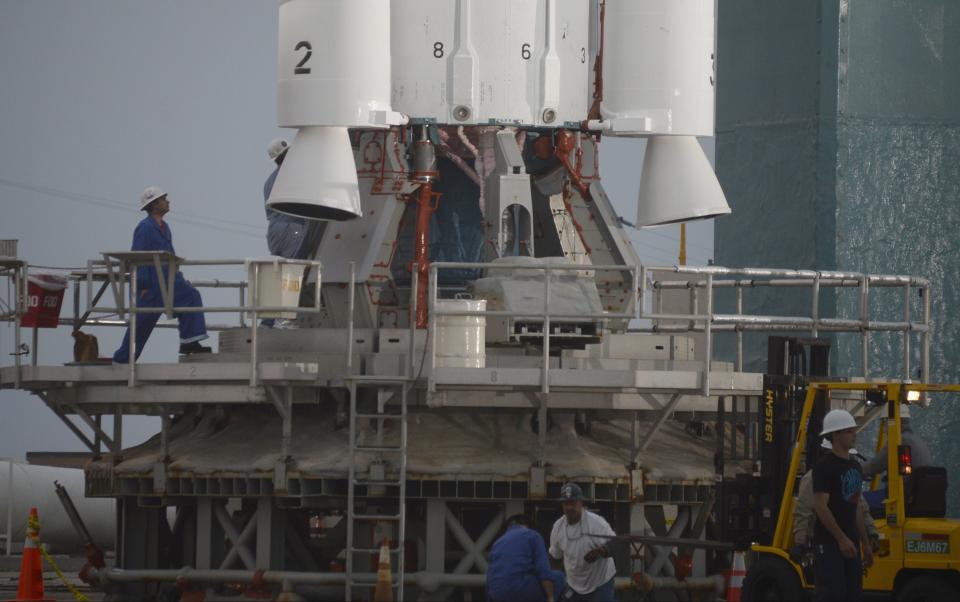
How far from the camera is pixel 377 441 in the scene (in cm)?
2050

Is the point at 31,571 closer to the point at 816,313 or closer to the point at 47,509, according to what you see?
the point at 816,313

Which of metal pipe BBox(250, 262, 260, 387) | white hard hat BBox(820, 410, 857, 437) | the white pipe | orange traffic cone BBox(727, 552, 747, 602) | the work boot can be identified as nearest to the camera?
white hard hat BBox(820, 410, 857, 437)

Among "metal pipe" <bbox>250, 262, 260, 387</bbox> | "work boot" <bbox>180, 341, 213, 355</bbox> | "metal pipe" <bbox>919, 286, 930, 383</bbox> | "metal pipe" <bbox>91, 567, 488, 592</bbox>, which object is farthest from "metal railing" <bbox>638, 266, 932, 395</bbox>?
"work boot" <bbox>180, 341, 213, 355</bbox>

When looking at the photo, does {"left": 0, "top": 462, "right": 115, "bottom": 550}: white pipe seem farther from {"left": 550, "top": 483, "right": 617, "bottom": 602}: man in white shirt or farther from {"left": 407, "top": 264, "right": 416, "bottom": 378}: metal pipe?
{"left": 550, "top": 483, "right": 617, "bottom": 602}: man in white shirt

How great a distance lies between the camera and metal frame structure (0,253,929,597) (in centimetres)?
2000

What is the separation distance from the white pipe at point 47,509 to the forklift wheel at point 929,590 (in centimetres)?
1532

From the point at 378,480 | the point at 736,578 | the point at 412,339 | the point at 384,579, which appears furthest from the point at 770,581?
the point at 412,339

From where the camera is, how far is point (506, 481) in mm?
20328

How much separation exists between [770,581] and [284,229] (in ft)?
25.1

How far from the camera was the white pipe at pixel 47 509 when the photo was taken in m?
29.7

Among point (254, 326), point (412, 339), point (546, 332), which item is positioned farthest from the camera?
point (254, 326)

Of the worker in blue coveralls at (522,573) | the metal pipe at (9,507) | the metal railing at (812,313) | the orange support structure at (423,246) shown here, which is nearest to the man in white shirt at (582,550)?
the worker in blue coveralls at (522,573)

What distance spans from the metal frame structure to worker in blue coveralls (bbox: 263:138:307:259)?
185 cm

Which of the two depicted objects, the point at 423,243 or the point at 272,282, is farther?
the point at 423,243
